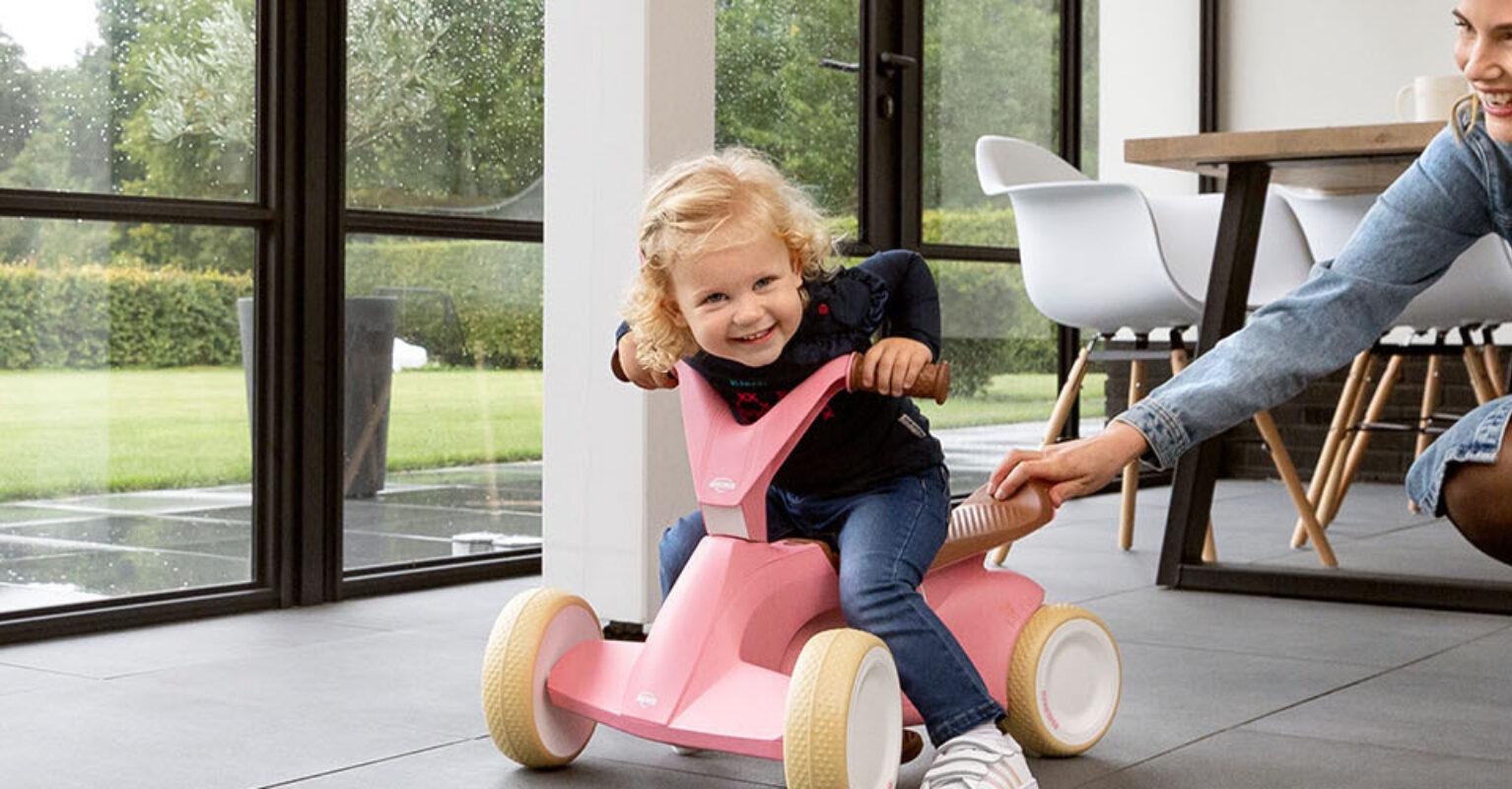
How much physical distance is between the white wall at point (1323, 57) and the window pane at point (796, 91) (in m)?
2.19

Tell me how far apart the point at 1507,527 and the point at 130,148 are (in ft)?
7.25

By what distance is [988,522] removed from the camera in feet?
6.62

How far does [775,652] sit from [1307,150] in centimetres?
170

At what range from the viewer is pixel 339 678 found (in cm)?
251

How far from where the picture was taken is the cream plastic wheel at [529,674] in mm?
1914

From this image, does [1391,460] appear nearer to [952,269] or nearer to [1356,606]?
[952,269]

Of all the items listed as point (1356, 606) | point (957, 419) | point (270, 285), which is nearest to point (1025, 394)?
point (957, 419)

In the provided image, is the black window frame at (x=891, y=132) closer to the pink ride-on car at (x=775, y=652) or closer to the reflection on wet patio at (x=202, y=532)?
the reflection on wet patio at (x=202, y=532)

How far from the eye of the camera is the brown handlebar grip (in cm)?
188

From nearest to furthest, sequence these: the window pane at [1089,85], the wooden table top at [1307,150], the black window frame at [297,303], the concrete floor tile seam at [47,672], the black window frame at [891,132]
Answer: the concrete floor tile seam at [47,672]
the wooden table top at [1307,150]
the black window frame at [297,303]
the black window frame at [891,132]
the window pane at [1089,85]

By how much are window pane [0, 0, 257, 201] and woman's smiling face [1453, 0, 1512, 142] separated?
6.93 ft

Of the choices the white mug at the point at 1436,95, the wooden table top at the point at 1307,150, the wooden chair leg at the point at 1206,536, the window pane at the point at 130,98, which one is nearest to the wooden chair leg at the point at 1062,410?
the wooden chair leg at the point at 1206,536

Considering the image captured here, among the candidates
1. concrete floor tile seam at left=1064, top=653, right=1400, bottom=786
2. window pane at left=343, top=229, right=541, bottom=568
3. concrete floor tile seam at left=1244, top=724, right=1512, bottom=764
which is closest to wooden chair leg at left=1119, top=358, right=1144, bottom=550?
window pane at left=343, top=229, right=541, bottom=568

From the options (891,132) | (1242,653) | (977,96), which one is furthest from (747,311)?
(977,96)
